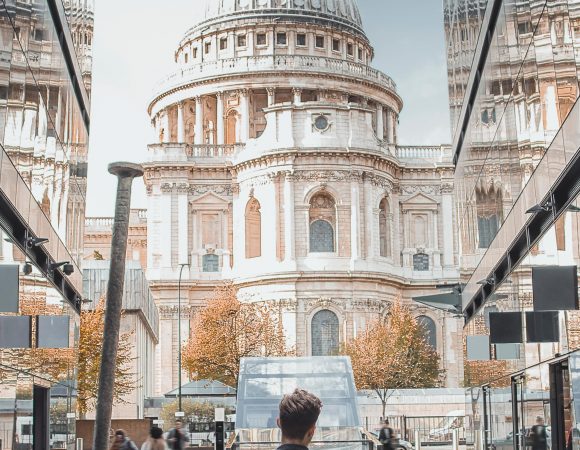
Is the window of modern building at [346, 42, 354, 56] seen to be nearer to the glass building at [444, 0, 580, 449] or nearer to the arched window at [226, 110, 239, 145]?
the arched window at [226, 110, 239, 145]

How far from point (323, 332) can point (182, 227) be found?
1314 centimetres

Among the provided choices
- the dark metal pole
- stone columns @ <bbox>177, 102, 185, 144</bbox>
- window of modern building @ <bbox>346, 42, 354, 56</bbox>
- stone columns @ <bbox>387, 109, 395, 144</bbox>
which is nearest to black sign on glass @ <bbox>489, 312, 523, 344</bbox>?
the dark metal pole

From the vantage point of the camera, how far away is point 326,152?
81625 millimetres

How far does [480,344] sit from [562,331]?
978 cm

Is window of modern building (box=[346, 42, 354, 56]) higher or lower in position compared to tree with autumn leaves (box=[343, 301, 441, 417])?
higher

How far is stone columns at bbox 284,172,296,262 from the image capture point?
8100 centimetres

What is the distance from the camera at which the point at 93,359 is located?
5181 centimetres

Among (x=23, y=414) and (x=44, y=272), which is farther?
(x=44, y=272)

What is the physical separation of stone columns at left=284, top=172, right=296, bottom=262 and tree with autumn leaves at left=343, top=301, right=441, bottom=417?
294 inches

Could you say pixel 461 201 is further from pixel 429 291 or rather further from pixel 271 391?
pixel 429 291

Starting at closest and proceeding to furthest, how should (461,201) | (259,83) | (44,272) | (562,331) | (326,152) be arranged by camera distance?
(562,331) → (44,272) → (461,201) → (326,152) → (259,83)

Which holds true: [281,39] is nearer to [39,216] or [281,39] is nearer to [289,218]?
[289,218]

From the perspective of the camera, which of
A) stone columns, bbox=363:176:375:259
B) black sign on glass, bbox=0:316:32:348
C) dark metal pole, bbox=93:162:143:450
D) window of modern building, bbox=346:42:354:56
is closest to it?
black sign on glass, bbox=0:316:32:348

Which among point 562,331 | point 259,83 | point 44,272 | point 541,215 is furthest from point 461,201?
point 259,83
